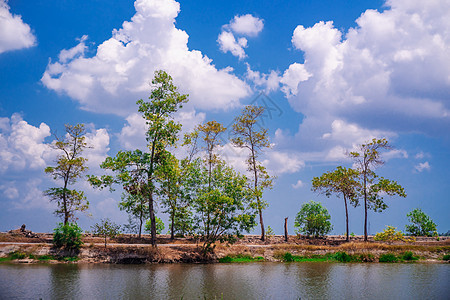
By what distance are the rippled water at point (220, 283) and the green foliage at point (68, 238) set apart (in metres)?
5.54

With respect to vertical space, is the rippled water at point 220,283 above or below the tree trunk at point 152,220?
below

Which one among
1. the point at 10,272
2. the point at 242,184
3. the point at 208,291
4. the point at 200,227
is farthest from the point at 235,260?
the point at 10,272

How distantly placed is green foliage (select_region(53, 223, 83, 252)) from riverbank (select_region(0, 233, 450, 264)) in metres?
0.70

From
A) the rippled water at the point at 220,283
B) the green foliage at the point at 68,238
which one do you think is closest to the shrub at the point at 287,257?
the rippled water at the point at 220,283

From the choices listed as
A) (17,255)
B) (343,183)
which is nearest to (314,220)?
(343,183)

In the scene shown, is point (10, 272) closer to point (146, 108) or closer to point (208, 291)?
point (208, 291)

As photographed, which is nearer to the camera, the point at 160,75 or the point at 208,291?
the point at 208,291

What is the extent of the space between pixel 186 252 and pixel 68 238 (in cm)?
1258

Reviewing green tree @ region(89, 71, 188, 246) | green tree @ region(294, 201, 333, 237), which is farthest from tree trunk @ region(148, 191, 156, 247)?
green tree @ region(294, 201, 333, 237)

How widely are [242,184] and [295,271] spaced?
39.4ft

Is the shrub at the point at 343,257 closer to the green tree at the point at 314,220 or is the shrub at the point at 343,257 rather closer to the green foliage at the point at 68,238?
the green tree at the point at 314,220

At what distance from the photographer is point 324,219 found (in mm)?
52031

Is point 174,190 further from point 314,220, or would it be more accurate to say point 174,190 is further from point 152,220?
point 314,220

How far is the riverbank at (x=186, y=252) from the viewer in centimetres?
3422
